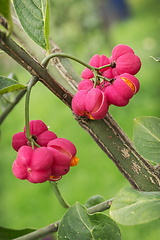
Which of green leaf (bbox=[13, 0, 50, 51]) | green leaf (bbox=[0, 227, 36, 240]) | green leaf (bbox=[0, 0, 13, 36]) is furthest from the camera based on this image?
green leaf (bbox=[0, 227, 36, 240])

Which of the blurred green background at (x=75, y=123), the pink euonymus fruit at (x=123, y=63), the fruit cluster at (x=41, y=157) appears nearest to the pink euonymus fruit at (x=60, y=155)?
the fruit cluster at (x=41, y=157)

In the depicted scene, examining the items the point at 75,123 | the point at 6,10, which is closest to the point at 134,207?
the point at 6,10

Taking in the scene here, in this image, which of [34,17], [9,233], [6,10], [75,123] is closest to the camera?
[6,10]

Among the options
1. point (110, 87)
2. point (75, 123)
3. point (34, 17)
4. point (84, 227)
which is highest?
point (34, 17)

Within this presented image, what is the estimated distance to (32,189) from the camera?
185 centimetres

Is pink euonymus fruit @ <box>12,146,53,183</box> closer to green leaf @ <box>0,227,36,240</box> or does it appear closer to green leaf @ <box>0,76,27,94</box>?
green leaf @ <box>0,76,27,94</box>

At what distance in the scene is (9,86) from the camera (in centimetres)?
28

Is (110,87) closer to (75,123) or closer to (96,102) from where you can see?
(96,102)

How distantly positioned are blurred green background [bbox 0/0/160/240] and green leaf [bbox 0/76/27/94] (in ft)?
4.51

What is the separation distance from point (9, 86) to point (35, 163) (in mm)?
90

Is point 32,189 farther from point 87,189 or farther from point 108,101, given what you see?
point 108,101

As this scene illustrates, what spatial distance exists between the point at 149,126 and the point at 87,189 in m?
1.51

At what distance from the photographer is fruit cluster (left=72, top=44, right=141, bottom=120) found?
319mm

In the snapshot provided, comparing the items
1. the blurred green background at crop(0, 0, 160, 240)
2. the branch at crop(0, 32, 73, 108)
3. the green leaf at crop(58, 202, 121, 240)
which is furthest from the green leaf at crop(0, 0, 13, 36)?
the blurred green background at crop(0, 0, 160, 240)
